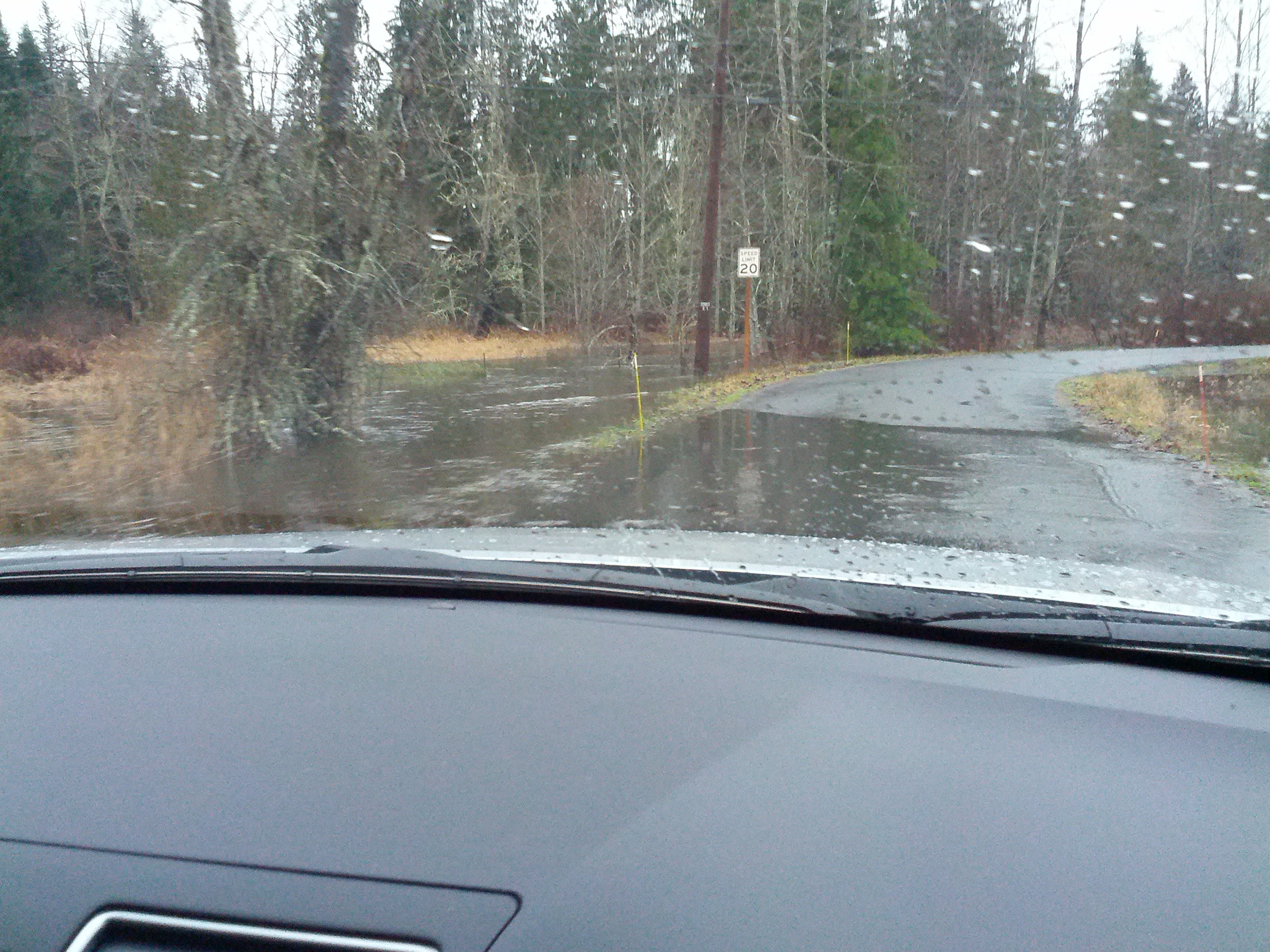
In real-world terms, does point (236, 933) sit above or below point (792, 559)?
below

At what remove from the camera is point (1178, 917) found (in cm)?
182

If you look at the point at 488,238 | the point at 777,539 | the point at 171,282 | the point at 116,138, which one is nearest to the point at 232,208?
the point at 171,282

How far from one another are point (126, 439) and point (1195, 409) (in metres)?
15.8

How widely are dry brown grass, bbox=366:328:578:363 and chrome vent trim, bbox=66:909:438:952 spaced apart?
12.8 meters

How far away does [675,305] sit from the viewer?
3959cm

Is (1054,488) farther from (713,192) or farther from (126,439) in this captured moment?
(713,192)

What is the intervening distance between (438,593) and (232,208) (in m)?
10.6

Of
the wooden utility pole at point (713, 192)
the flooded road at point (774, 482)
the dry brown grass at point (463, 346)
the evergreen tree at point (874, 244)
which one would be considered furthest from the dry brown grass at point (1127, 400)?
the evergreen tree at point (874, 244)

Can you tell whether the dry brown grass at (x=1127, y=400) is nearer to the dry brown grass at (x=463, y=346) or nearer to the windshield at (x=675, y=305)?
the windshield at (x=675, y=305)

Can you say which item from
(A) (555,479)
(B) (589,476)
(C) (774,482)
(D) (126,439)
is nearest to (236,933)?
(C) (774,482)

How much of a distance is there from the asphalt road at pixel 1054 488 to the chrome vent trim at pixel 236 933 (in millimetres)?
3989

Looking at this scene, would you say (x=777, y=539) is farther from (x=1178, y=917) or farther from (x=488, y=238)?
(x=488, y=238)

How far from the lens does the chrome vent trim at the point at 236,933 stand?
1.88 m

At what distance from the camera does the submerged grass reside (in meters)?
12.2
